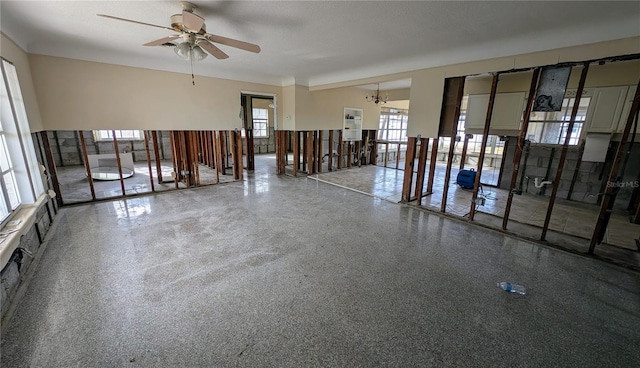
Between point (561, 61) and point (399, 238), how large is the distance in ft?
10.0

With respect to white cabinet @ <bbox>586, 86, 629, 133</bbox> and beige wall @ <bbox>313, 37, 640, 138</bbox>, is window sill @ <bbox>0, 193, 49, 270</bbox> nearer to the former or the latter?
beige wall @ <bbox>313, 37, 640, 138</bbox>

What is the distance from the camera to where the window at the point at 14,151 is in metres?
2.84

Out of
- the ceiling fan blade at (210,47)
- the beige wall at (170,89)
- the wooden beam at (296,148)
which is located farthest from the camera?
the wooden beam at (296,148)

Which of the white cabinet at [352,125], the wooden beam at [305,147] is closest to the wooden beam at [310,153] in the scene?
the wooden beam at [305,147]

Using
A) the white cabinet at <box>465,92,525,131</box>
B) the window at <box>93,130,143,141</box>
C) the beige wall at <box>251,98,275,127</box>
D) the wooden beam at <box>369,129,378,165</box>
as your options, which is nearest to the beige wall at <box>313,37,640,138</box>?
the white cabinet at <box>465,92,525,131</box>

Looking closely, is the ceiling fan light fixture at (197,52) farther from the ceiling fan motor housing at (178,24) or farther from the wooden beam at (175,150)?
the wooden beam at (175,150)

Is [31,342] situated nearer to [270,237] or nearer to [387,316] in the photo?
[270,237]

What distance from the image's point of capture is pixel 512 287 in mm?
2471

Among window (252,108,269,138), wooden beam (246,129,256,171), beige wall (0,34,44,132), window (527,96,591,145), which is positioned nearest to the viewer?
beige wall (0,34,44,132)

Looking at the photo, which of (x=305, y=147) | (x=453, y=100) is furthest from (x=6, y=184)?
(x=453, y=100)

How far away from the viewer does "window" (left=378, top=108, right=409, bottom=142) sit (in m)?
10.8

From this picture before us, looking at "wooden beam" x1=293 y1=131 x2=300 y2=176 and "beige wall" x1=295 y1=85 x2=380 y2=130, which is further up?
"beige wall" x1=295 y1=85 x2=380 y2=130

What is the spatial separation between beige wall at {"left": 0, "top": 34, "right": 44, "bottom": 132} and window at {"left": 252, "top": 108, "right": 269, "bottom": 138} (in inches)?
353

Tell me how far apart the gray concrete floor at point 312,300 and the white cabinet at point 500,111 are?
3.19 m
